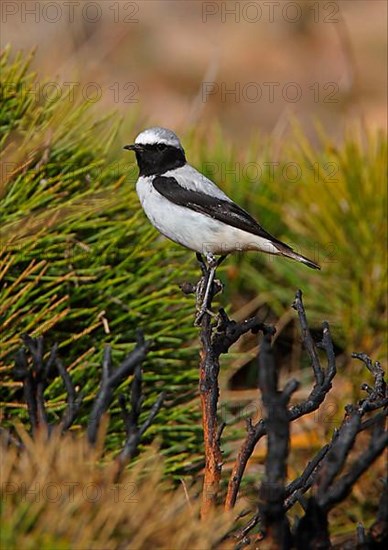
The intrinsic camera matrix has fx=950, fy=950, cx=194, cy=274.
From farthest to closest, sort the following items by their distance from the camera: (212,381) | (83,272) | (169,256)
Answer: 1. (169,256)
2. (83,272)
3. (212,381)

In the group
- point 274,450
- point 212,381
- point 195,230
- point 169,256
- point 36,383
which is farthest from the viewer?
point 169,256

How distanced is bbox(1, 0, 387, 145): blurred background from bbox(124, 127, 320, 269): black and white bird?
5.22 meters

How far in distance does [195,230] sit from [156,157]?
0.37 m

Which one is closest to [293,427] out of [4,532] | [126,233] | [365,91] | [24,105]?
[126,233]

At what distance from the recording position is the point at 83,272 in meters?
2.71

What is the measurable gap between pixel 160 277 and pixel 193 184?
42 cm

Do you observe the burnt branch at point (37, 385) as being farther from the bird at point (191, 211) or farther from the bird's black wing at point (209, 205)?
→ the bird's black wing at point (209, 205)

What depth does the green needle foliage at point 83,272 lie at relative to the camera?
2613 mm

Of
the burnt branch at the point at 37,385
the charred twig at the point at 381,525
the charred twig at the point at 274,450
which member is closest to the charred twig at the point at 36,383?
the burnt branch at the point at 37,385

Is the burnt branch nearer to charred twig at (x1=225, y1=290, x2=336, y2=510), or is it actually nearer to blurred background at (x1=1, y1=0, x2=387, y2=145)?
→ charred twig at (x1=225, y1=290, x2=336, y2=510)

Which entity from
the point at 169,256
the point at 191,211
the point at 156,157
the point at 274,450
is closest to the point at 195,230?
the point at 191,211

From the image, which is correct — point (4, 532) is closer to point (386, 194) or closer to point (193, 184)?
point (193, 184)

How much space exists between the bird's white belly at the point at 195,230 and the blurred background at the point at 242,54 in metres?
5.44

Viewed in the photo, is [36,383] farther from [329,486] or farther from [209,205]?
[209,205]
